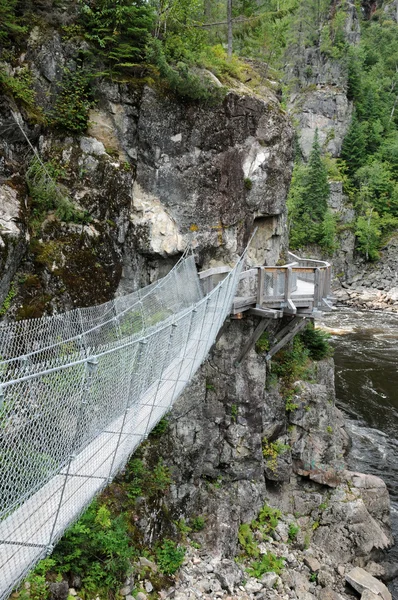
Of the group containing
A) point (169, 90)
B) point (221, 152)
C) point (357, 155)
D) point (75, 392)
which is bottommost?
point (75, 392)

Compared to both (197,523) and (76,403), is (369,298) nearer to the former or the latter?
(197,523)

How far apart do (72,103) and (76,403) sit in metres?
5.41

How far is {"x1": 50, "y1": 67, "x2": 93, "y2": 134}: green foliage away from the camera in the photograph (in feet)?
20.8

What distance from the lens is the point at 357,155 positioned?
3159 centimetres

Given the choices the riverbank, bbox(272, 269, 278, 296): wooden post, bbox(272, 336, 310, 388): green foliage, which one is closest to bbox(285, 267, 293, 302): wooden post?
bbox(272, 269, 278, 296): wooden post

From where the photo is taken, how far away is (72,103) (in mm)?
6398

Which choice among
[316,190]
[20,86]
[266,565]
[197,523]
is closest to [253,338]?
[197,523]

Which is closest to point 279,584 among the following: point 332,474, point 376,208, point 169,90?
point 332,474

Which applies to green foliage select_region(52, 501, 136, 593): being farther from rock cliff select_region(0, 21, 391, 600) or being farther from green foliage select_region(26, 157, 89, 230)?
green foliage select_region(26, 157, 89, 230)

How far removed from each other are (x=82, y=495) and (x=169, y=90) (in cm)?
635

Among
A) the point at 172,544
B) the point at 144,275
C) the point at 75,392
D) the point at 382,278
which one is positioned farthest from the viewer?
the point at 382,278

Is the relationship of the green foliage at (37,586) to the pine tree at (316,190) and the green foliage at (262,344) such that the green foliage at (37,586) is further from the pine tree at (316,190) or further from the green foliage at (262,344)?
the pine tree at (316,190)

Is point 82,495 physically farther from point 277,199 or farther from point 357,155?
point 357,155

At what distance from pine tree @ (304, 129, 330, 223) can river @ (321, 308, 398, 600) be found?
1016 cm
